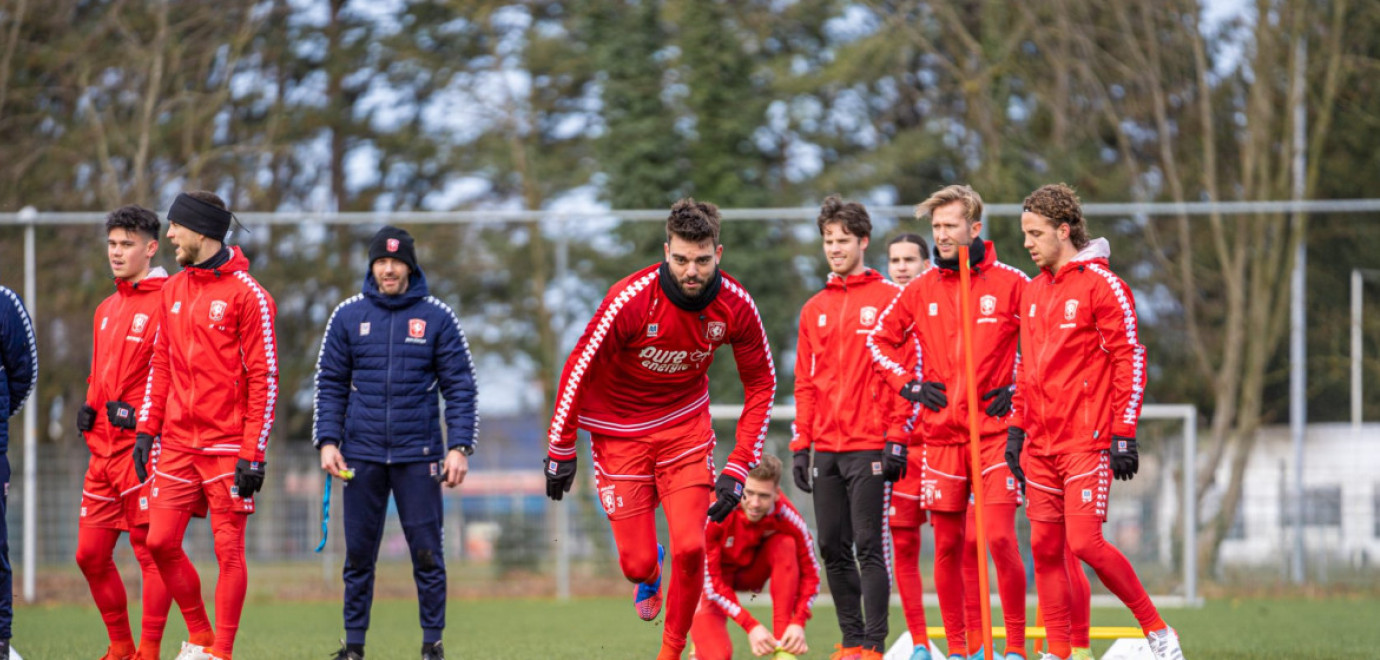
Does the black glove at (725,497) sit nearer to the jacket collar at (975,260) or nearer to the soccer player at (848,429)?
the soccer player at (848,429)

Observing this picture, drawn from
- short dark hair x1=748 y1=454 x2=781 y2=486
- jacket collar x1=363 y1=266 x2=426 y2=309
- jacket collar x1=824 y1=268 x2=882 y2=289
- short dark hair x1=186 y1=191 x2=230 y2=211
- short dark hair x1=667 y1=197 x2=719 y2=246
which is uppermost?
short dark hair x1=186 y1=191 x2=230 y2=211

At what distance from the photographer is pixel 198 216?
7.12 metres

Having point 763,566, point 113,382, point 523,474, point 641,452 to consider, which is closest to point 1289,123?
point 523,474

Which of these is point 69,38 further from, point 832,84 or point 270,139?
point 832,84

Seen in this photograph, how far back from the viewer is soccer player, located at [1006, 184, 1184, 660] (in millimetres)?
6418

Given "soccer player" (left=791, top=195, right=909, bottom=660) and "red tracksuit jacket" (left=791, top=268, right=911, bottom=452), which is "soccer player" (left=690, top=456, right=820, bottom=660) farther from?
"red tracksuit jacket" (left=791, top=268, right=911, bottom=452)

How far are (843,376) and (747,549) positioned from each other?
111 cm

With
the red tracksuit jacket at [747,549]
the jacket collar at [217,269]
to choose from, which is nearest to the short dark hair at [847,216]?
the red tracksuit jacket at [747,549]

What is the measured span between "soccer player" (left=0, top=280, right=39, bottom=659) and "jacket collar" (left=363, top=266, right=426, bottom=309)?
166 centimetres

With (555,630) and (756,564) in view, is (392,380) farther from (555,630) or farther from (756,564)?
(555,630)

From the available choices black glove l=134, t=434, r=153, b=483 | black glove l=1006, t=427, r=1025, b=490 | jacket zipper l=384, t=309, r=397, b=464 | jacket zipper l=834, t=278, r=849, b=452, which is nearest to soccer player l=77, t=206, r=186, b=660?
black glove l=134, t=434, r=153, b=483

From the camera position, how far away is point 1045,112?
755 inches

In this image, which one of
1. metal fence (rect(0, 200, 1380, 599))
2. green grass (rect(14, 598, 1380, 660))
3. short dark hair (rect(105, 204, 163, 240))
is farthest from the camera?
metal fence (rect(0, 200, 1380, 599))

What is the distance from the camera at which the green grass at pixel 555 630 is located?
8.62 metres
